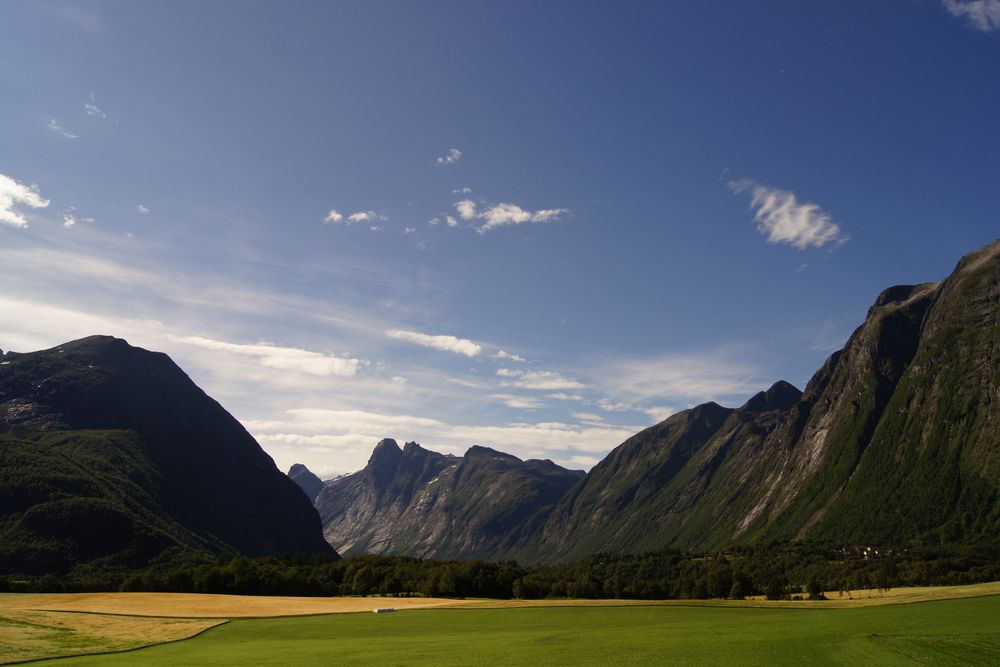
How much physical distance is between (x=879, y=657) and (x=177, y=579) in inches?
7450

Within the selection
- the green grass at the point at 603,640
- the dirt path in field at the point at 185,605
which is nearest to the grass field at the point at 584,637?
the green grass at the point at 603,640

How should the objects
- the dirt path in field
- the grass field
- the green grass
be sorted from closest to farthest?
the green grass < the grass field < the dirt path in field

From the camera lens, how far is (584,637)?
231ft

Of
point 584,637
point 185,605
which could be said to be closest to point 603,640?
point 584,637

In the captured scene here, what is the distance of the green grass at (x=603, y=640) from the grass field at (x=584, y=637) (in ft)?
0.42

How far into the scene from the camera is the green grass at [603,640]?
54844mm

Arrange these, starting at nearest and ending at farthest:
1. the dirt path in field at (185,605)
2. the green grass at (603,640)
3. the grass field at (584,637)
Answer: the green grass at (603,640), the grass field at (584,637), the dirt path in field at (185,605)

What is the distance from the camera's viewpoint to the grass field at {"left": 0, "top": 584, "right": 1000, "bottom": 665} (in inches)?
2185

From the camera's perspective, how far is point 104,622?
97.4m

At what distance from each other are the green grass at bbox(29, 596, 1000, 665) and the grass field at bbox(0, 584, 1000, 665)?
129mm

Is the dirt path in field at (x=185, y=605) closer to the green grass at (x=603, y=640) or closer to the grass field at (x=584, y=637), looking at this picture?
the grass field at (x=584, y=637)

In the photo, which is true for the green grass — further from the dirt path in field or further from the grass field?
the dirt path in field

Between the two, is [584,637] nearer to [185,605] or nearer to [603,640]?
[603,640]

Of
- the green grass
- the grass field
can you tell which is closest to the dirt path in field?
the grass field
